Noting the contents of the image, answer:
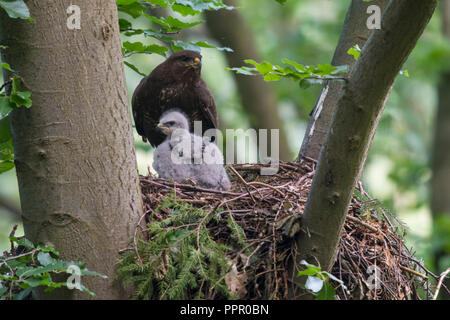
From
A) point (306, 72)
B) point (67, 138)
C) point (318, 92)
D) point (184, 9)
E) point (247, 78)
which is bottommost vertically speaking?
point (318, 92)

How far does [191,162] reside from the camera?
4.19 meters

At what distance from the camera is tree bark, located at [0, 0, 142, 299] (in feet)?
8.61

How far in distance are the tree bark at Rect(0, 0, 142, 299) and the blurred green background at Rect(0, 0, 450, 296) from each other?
3.77 meters

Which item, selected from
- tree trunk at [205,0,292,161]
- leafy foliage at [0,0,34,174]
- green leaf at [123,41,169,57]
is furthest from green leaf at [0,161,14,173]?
tree trunk at [205,0,292,161]

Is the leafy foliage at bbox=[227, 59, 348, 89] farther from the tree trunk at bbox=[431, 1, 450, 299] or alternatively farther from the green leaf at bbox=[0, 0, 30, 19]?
the tree trunk at bbox=[431, 1, 450, 299]

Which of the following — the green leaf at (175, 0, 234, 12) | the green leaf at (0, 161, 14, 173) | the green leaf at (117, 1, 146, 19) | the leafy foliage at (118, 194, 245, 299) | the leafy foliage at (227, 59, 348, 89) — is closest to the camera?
the leafy foliage at (227, 59, 348, 89)

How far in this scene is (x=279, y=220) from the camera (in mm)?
2828

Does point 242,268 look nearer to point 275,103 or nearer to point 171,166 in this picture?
point 171,166

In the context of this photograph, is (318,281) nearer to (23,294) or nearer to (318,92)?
(23,294)

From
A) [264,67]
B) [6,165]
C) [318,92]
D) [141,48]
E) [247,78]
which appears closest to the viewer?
[264,67]

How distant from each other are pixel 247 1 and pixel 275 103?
357cm

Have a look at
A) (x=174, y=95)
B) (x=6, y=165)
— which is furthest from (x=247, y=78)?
(x=6, y=165)

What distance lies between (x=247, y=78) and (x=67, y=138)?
4901mm

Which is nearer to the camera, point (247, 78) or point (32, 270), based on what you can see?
point (32, 270)
